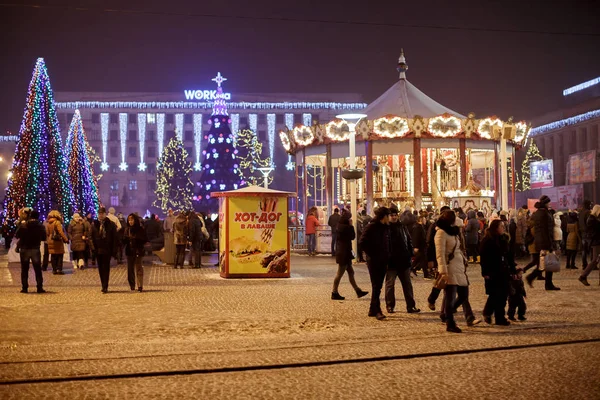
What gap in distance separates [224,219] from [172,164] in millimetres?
63578

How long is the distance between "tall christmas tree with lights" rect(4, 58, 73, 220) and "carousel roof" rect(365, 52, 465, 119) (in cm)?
1218

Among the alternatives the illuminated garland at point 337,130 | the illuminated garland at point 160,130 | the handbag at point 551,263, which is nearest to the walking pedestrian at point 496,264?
the handbag at point 551,263

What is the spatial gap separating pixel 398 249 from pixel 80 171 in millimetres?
33556

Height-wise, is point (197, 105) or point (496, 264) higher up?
point (197, 105)

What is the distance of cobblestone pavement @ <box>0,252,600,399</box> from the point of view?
6836 millimetres

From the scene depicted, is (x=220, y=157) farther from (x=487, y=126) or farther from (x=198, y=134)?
(x=198, y=134)

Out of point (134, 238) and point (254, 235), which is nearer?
point (134, 238)

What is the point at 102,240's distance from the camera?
1560 centimetres

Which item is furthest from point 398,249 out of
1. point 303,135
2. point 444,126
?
point 303,135

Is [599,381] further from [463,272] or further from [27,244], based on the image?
[27,244]

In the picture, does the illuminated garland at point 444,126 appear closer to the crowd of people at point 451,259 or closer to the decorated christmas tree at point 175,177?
the crowd of people at point 451,259

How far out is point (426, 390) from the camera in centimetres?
666

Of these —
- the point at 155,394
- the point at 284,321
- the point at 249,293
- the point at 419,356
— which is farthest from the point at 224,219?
the point at 155,394

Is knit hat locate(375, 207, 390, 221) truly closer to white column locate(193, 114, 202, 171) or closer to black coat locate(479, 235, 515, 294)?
black coat locate(479, 235, 515, 294)
